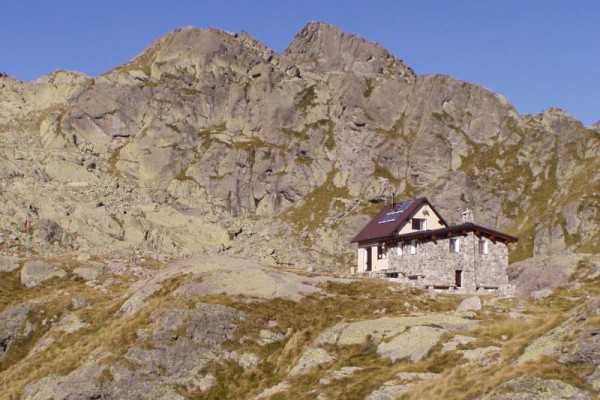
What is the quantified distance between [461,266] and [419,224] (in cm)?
966

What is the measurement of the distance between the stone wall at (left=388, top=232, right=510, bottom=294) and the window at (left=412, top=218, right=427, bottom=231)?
6.64 metres

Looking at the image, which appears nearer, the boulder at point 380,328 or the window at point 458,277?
the boulder at point 380,328

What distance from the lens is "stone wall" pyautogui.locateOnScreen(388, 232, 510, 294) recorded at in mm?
58250

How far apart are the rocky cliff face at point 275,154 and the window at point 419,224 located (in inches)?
2780

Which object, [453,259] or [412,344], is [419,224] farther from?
[412,344]

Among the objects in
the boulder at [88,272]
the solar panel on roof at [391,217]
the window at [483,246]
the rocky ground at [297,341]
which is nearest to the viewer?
Result: the rocky ground at [297,341]

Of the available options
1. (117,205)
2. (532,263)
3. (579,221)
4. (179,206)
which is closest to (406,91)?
(579,221)

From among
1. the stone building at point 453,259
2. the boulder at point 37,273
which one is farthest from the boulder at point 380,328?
the boulder at point 37,273

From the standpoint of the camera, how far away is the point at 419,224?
220 ft

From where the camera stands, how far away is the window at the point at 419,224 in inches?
2630

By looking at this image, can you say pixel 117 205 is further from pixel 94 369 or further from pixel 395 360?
pixel 395 360

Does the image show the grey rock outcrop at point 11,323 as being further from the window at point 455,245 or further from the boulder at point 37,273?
the window at point 455,245

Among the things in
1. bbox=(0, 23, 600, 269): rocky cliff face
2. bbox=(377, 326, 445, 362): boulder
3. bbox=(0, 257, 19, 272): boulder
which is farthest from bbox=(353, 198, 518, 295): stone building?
bbox=(0, 23, 600, 269): rocky cliff face

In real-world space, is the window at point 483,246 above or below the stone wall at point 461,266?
above
